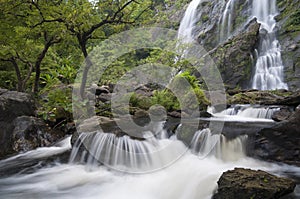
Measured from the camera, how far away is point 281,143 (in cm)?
485

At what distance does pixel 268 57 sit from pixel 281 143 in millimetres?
10210

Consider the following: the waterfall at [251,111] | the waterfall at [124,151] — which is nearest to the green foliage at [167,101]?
the waterfall at [251,111]

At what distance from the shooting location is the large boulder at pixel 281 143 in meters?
4.73

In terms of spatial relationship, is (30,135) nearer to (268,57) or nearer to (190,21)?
(268,57)

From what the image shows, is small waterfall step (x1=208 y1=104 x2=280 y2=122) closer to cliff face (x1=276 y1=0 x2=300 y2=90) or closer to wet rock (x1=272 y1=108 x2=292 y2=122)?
wet rock (x1=272 y1=108 x2=292 y2=122)

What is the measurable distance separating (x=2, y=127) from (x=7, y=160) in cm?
126

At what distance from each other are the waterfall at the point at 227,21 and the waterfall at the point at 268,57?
2093 millimetres

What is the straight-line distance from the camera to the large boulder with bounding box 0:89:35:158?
644cm

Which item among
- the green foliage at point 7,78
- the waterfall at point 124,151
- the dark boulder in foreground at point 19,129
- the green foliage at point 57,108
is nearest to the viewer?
the waterfall at point 124,151

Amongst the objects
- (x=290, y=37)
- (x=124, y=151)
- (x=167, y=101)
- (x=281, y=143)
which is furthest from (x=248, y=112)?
(x=290, y=37)

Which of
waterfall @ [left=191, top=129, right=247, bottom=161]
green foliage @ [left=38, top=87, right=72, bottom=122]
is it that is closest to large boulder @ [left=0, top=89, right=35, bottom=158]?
green foliage @ [left=38, top=87, right=72, bottom=122]

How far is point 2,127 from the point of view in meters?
6.65

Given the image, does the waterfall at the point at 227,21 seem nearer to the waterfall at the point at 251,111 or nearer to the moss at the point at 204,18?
the moss at the point at 204,18

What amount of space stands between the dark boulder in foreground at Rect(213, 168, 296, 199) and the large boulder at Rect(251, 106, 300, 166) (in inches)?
51.3
